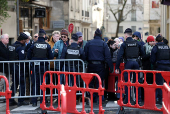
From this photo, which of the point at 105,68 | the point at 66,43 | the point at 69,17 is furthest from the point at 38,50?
the point at 69,17

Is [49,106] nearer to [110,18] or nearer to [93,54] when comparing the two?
[93,54]

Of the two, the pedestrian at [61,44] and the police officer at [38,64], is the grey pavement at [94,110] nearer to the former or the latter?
the police officer at [38,64]

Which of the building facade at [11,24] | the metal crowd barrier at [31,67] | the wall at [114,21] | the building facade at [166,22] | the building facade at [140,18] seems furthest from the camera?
the wall at [114,21]

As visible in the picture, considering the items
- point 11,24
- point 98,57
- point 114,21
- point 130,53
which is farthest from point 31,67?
point 114,21

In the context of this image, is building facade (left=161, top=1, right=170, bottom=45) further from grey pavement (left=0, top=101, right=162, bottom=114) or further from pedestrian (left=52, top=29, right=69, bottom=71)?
grey pavement (left=0, top=101, right=162, bottom=114)

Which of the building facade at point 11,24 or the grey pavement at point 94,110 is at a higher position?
the building facade at point 11,24

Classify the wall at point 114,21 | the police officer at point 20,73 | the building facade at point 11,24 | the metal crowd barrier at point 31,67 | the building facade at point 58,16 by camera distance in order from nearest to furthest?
the metal crowd barrier at point 31,67, the police officer at point 20,73, the building facade at point 11,24, the building facade at point 58,16, the wall at point 114,21

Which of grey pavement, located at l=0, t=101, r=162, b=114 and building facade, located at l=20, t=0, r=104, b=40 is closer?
grey pavement, located at l=0, t=101, r=162, b=114

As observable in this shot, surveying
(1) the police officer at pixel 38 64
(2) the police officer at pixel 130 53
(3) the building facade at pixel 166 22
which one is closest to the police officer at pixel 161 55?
(2) the police officer at pixel 130 53

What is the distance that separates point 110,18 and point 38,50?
236 feet

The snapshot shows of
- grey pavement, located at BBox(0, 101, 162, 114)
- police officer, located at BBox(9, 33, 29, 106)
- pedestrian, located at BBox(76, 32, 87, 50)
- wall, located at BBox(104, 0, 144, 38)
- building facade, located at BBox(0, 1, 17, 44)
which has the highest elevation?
wall, located at BBox(104, 0, 144, 38)

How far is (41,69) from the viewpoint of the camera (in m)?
10.6

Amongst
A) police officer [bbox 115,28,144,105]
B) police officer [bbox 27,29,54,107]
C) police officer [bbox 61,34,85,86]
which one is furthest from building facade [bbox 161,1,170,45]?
police officer [bbox 27,29,54,107]

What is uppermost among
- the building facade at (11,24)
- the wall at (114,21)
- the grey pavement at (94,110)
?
the wall at (114,21)
